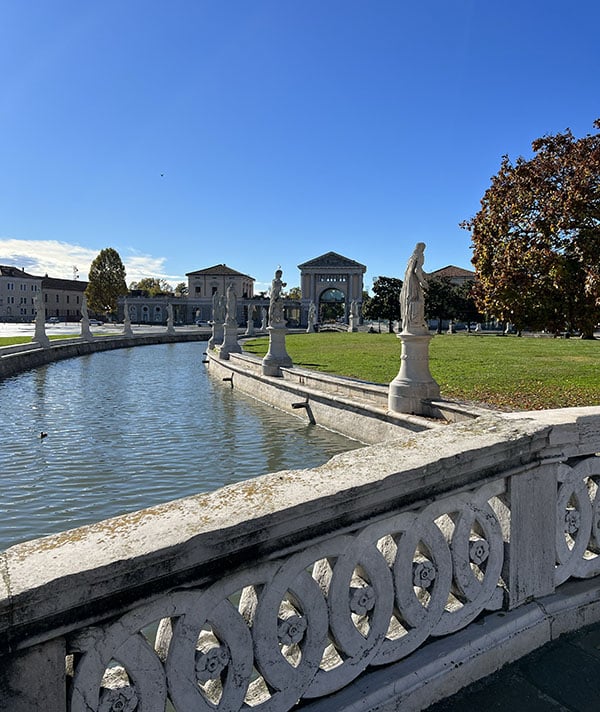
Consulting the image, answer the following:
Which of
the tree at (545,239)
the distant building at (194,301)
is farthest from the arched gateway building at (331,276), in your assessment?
the tree at (545,239)

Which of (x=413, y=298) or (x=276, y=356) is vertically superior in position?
(x=413, y=298)

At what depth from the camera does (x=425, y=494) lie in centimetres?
203

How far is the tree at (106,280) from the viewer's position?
87688mm

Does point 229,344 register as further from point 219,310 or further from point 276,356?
point 276,356

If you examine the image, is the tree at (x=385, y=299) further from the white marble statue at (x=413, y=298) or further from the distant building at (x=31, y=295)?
the distant building at (x=31, y=295)

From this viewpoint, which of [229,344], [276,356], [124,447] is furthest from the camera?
[229,344]

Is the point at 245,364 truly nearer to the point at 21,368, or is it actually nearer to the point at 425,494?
the point at 21,368

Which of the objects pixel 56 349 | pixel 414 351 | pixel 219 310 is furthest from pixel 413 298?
pixel 56 349

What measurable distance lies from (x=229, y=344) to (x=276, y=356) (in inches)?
316

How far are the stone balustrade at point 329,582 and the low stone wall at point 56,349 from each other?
2100 centimetres

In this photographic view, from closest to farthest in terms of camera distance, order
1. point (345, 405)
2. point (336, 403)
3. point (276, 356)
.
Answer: point (345, 405) < point (336, 403) < point (276, 356)

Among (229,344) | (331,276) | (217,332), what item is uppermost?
(331,276)

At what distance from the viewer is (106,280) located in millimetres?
88062

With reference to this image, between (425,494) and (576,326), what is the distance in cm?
853
